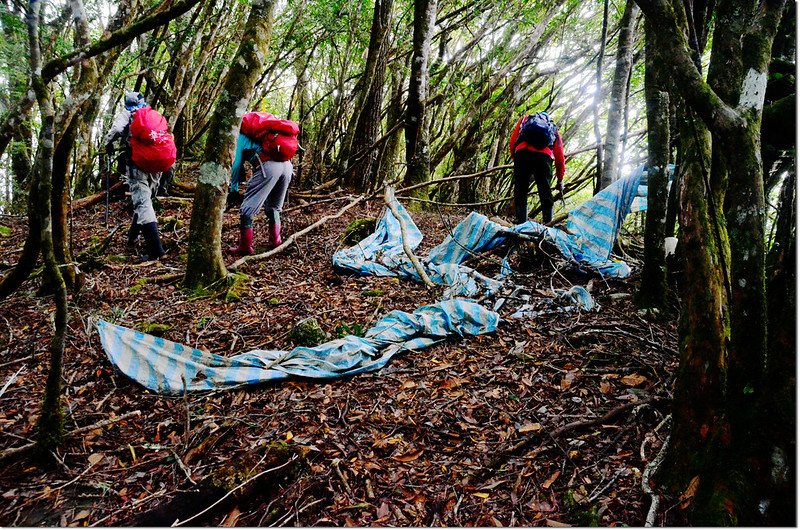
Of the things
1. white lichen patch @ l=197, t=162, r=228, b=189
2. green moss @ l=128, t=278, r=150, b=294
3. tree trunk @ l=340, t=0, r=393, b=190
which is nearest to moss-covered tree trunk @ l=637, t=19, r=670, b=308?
white lichen patch @ l=197, t=162, r=228, b=189

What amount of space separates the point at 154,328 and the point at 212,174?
4.72 feet

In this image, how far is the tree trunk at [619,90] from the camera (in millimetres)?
4711

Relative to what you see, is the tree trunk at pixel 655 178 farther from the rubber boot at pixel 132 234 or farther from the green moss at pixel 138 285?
the rubber boot at pixel 132 234

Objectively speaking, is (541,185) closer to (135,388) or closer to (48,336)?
(135,388)

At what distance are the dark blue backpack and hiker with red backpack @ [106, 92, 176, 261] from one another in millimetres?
3996

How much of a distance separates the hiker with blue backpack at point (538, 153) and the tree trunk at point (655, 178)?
177cm

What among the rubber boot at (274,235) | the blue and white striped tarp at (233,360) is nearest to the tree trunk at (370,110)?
the rubber boot at (274,235)

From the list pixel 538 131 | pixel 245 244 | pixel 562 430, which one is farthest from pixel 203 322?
pixel 538 131

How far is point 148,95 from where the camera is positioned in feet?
27.9

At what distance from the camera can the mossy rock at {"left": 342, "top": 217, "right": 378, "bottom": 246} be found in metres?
5.86

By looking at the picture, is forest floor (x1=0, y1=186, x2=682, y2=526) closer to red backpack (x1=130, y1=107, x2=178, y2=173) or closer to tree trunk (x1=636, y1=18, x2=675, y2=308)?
tree trunk (x1=636, y1=18, x2=675, y2=308)

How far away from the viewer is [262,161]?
16.3 ft

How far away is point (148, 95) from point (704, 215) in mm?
9412

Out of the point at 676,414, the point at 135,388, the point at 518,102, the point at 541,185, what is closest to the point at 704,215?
the point at 676,414
